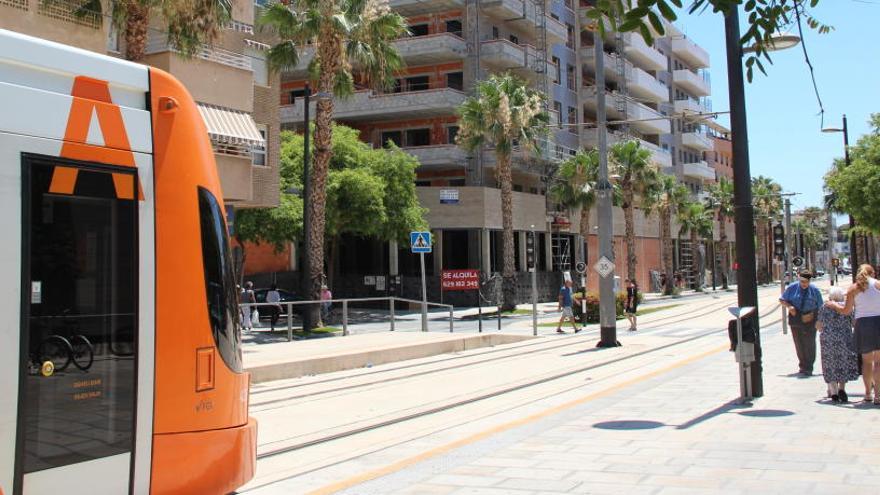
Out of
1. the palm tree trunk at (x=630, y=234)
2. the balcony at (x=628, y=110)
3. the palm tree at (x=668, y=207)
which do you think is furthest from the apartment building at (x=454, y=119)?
the palm tree at (x=668, y=207)

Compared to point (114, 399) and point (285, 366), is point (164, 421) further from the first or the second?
point (285, 366)

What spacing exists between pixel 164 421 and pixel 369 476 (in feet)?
9.00

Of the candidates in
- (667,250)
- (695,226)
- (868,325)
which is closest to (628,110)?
(667,250)

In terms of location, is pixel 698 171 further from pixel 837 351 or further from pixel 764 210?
pixel 837 351

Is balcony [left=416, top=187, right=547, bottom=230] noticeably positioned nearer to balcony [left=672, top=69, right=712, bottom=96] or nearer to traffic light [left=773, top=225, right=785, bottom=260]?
traffic light [left=773, top=225, right=785, bottom=260]

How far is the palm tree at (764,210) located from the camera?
277 ft

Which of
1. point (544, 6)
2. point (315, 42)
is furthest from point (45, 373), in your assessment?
point (544, 6)

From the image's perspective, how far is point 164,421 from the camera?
194 inches

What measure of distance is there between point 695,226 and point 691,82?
1498 centimetres

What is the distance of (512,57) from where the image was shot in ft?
161

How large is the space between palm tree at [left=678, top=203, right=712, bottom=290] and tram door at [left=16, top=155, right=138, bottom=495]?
220 ft

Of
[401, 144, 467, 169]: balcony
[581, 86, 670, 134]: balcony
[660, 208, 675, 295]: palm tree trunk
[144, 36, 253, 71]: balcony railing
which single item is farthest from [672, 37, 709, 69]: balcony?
[144, 36, 253, 71]: balcony railing

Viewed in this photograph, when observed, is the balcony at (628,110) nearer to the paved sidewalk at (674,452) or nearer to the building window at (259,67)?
the building window at (259,67)

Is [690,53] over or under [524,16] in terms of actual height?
over
